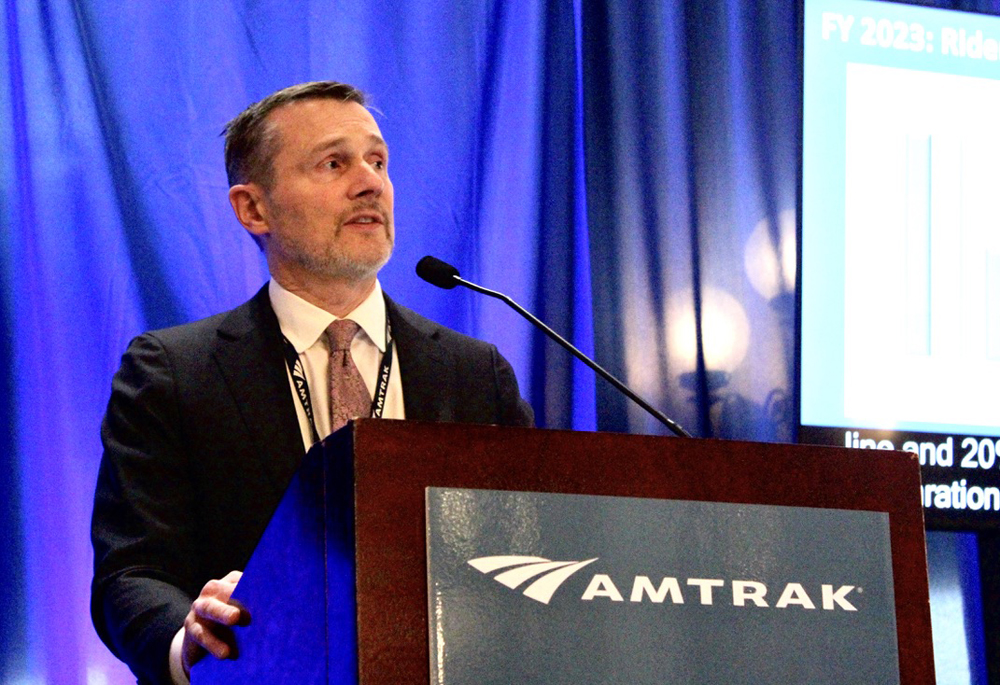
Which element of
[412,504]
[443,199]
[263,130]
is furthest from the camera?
[443,199]

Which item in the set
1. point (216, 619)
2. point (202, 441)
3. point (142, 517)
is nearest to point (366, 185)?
point (202, 441)

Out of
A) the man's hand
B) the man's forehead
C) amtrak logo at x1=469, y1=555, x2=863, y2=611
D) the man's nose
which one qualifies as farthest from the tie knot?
amtrak logo at x1=469, y1=555, x2=863, y2=611

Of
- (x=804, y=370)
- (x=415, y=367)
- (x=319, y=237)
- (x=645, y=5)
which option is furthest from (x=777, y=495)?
(x=645, y=5)

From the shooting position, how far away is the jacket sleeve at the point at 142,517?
1.53 metres

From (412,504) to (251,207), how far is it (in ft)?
4.72

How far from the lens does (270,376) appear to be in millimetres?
1970

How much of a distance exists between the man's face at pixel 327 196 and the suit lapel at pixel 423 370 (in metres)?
0.11

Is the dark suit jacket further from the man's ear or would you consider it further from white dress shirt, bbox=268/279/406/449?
the man's ear

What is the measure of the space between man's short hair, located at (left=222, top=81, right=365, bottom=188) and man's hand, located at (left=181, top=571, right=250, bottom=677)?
3.99 feet

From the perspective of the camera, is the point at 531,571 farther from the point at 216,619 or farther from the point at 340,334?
the point at 340,334

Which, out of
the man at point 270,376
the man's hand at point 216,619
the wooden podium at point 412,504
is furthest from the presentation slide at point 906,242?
the man's hand at point 216,619

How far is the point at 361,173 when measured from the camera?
2158 millimetres

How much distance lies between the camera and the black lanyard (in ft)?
6.40

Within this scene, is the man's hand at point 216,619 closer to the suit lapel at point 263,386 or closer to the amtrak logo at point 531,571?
the amtrak logo at point 531,571
